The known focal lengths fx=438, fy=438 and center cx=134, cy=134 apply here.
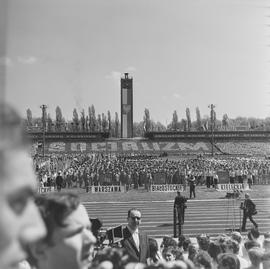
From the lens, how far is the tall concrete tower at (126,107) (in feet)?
252

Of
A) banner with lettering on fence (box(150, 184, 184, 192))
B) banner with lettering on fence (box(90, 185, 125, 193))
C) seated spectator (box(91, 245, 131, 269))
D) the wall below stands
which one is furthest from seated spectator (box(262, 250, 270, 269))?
the wall below stands

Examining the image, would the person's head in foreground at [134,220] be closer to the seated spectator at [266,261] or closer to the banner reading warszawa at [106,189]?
the seated spectator at [266,261]

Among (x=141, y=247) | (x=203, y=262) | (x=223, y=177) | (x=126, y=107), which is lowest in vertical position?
(x=223, y=177)

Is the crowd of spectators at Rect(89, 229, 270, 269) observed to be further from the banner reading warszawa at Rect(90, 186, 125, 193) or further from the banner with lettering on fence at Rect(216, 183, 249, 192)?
the banner with lettering on fence at Rect(216, 183, 249, 192)

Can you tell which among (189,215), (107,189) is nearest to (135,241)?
(189,215)

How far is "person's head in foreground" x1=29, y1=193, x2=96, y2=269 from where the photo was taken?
156cm

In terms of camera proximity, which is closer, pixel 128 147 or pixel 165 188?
pixel 165 188

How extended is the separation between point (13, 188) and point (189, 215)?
15265mm

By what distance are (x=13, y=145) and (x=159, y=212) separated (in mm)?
16076

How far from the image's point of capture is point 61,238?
62.2 inches

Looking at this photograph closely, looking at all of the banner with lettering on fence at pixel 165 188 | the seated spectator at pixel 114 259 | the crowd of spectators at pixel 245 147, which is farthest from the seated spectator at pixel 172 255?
the crowd of spectators at pixel 245 147

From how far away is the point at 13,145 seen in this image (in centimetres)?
90

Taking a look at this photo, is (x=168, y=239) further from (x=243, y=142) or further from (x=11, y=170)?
(x=243, y=142)

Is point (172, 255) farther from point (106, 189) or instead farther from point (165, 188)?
point (165, 188)
